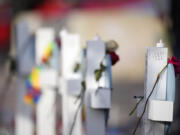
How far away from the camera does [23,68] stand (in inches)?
124

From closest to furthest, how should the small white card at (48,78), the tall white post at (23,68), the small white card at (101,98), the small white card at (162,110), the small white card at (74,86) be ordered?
the small white card at (162,110) → the small white card at (101,98) → the small white card at (74,86) → the small white card at (48,78) → the tall white post at (23,68)

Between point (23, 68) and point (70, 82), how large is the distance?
28.3 inches

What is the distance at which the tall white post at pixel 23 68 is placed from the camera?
10.2ft

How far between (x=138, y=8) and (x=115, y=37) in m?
0.45

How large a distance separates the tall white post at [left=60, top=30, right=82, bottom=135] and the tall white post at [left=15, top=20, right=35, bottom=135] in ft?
1.60

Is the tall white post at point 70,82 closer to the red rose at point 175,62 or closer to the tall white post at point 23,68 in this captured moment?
the tall white post at point 23,68

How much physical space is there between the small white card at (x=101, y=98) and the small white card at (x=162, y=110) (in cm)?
36

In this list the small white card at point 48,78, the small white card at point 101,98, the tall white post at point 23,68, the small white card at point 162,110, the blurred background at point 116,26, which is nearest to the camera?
the small white card at point 162,110

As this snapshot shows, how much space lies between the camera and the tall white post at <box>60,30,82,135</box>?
2.54 metres

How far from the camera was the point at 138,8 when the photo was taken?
5.12 meters

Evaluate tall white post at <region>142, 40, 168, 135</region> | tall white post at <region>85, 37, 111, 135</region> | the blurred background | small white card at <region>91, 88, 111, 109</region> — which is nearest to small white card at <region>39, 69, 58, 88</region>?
tall white post at <region>85, 37, 111, 135</region>

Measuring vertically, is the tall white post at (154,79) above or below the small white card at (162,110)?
above

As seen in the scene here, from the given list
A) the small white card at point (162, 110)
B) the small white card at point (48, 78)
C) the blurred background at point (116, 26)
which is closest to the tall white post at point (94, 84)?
the small white card at point (162, 110)

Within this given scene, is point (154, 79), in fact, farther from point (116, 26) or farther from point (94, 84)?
point (116, 26)
